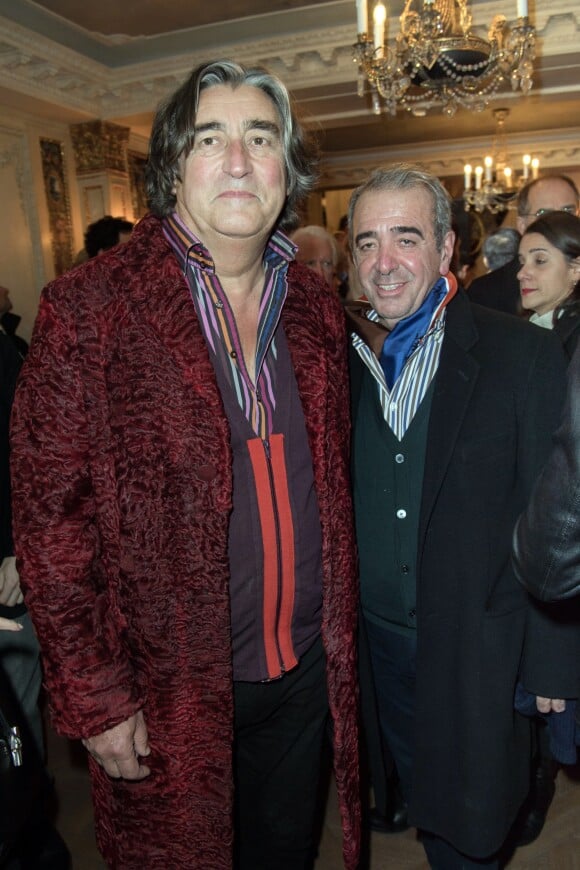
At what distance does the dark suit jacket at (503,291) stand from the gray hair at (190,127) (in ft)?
6.35

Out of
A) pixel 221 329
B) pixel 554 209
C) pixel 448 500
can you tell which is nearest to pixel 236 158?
pixel 221 329

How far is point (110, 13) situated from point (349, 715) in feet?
18.1

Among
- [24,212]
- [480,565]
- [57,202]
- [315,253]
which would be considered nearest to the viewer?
[480,565]

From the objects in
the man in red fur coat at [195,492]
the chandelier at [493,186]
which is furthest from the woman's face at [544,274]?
the chandelier at [493,186]

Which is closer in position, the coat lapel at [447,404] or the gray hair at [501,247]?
the coat lapel at [447,404]

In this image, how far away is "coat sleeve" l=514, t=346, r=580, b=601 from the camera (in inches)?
36.0

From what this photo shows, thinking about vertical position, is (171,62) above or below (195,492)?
above

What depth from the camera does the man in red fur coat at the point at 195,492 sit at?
1171 millimetres

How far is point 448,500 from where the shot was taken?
4.73 feet

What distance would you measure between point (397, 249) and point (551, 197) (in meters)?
2.39

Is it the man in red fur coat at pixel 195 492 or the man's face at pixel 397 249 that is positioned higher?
the man's face at pixel 397 249

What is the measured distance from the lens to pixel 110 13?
16.7 feet

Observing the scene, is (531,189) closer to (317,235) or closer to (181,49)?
(317,235)

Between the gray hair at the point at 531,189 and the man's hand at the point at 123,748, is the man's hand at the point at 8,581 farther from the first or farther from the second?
Answer: the gray hair at the point at 531,189
